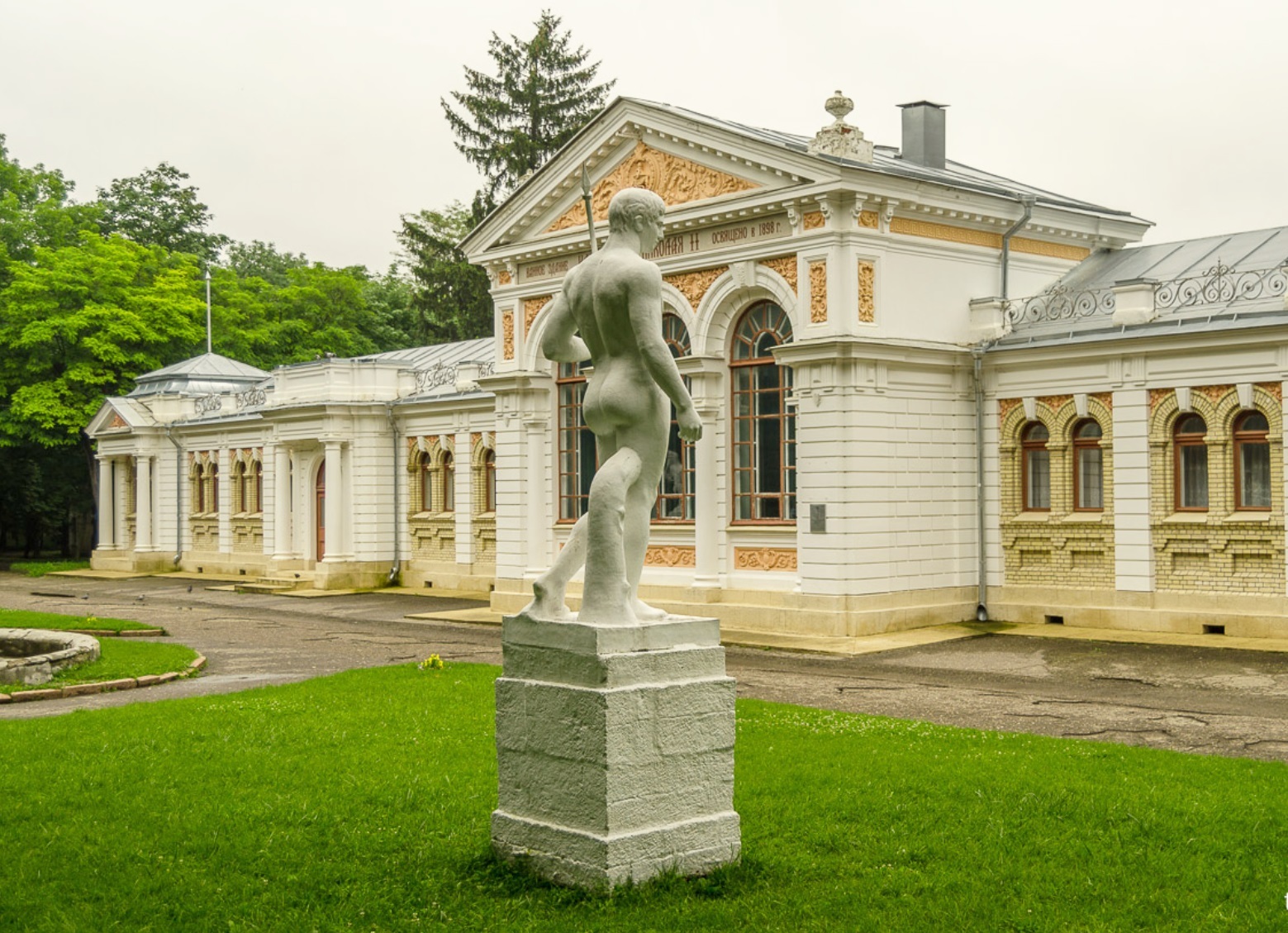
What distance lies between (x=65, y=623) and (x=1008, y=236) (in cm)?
1688

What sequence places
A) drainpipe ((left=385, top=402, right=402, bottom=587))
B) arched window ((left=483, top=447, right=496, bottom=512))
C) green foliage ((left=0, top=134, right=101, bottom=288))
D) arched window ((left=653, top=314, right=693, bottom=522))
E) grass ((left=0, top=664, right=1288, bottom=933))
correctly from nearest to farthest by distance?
grass ((left=0, top=664, right=1288, bottom=933)) → arched window ((left=653, top=314, right=693, bottom=522)) → arched window ((left=483, top=447, right=496, bottom=512)) → drainpipe ((left=385, top=402, right=402, bottom=587)) → green foliage ((left=0, top=134, right=101, bottom=288))

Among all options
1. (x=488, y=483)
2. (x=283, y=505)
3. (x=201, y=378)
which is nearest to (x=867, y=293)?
(x=488, y=483)

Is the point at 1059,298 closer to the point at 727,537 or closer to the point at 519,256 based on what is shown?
the point at 727,537

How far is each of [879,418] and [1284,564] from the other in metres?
6.00

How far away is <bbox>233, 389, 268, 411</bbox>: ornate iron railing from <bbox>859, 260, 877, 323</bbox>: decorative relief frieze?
904 inches

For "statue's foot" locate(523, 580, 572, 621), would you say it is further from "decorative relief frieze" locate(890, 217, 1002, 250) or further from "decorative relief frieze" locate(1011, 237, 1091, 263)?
"decorative relief frieze" locate(1011, 237, 1091, 263)

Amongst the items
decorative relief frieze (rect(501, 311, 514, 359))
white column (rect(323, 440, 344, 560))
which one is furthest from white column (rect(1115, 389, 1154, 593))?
white column (rect(323, 440, 344, 560))

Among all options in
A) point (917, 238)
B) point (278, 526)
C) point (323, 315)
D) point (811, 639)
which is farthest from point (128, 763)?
point (323, 315)

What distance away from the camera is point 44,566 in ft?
152

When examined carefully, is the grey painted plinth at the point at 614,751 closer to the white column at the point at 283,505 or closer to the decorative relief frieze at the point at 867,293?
the decorative relief frieze at the point at 867,293

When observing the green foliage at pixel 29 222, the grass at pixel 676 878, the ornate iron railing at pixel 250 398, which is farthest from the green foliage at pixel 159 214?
the grass at pixel 676 878

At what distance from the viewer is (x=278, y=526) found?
3706 cm

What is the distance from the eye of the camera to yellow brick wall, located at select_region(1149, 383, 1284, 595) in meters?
19.6

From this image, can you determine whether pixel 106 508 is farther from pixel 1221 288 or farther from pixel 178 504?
pixel 1221 288
